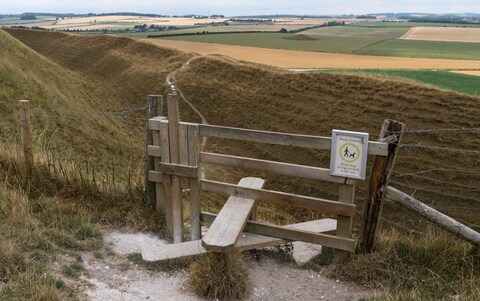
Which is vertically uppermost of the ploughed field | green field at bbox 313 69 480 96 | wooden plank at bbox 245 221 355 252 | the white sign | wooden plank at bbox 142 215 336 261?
the white sign

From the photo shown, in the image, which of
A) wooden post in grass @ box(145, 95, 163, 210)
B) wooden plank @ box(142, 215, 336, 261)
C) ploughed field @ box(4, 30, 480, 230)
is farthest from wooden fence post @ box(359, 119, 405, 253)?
ploughed field @ box(4, 30, 480, 230)

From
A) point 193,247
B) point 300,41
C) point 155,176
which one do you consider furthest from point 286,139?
point 300,41

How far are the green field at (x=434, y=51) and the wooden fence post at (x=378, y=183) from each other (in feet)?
175

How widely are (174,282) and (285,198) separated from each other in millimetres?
1774

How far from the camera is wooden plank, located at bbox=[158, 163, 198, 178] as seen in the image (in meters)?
6.26

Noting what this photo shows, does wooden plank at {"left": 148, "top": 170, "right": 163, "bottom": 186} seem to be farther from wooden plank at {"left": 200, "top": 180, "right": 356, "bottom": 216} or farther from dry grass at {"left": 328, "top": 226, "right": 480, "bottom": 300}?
dry grass at {"left": 328, "top": 226, "right": 480, "bottom": 300}

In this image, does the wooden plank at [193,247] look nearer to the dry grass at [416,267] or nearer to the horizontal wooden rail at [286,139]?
the dry grass at [416,267]

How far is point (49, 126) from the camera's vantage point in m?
17.7

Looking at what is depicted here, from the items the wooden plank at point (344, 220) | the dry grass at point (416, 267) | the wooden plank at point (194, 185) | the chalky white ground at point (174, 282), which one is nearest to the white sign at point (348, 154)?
the wooden plank at point (344, 220)

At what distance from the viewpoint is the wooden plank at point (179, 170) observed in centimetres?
626

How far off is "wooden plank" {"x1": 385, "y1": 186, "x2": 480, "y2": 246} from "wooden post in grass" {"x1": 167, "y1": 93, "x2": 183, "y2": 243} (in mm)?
2921

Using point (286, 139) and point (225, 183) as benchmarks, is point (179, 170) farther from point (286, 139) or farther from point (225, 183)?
point (286, 139)

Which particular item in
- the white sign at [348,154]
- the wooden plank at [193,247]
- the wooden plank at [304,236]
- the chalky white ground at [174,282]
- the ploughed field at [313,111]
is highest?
the white sign at [348,154]

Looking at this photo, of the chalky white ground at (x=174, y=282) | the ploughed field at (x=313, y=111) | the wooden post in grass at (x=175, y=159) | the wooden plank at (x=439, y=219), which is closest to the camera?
the chalky white ground at (x=174, y=282)
